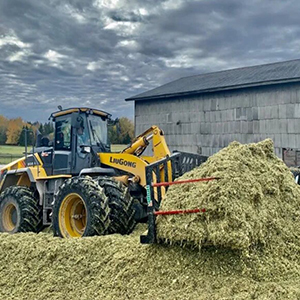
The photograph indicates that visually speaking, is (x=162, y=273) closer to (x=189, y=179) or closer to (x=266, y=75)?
(x=189, y=179)

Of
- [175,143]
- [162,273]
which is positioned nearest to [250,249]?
[162,273]

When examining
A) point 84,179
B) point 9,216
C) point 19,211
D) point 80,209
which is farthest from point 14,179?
point 84,179

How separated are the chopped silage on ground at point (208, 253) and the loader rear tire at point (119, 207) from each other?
835mm

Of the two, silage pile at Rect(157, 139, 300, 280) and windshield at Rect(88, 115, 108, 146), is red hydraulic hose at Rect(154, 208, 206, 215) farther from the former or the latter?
windshield at Rect(88, 115, 108, 146)

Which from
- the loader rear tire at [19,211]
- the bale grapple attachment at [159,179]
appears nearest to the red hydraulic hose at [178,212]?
the bale grapple attachment at [159,179]

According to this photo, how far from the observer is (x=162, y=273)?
→ 178 inches

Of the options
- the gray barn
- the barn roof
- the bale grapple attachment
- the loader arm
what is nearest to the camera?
the bale grapple attachment

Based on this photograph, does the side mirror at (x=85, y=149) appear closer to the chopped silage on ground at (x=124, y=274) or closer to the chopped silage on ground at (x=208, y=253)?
the chopped silage on ground at (x=124, y=274)

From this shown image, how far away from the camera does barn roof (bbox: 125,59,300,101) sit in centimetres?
1678

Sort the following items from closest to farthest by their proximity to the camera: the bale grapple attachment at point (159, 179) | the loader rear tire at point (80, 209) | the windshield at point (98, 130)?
the bale grapple attachment at point (159, 179), the loader rear tire at point (80, 209), the windshield at point (98, 130)

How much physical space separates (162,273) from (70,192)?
2.90 meters

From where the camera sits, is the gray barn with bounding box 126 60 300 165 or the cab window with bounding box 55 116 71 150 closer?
the cab window with bounding box 55 116 71 150

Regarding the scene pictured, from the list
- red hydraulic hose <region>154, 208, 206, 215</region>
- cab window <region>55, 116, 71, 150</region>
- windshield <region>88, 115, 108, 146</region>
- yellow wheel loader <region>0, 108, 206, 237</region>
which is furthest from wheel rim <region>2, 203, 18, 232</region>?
red hydraulic hose <region>154, 208, 206, 215</region>

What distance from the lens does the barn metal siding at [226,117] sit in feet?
53.6
